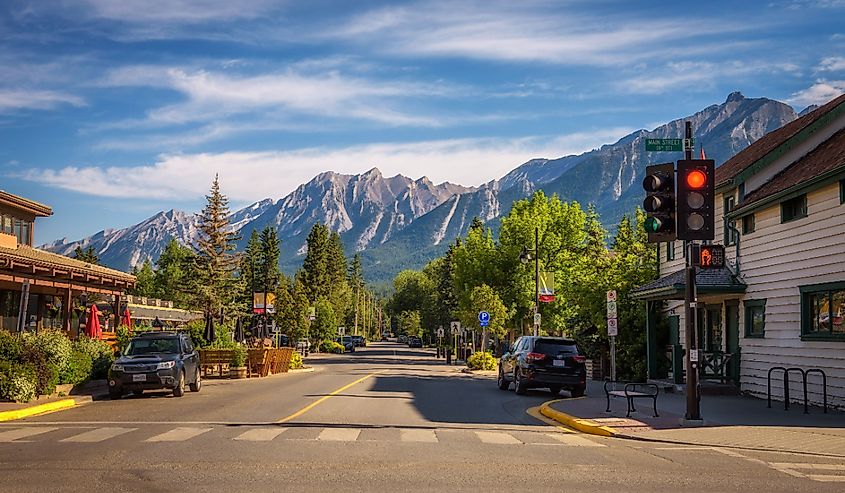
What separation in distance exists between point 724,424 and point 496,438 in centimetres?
517

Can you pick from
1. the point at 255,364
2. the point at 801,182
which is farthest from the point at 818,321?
the point at 255,364

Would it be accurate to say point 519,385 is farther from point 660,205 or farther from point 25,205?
point 25,205

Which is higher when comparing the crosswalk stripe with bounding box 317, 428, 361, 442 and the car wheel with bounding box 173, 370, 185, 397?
the car wheel with bounding box 173, 370, 185, 397

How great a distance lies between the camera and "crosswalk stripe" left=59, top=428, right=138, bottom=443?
45.9 feet

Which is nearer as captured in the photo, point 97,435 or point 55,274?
→ point 97,435

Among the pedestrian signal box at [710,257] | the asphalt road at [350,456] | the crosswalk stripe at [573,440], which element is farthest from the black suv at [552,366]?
the pedestrian signal box at [710,257]

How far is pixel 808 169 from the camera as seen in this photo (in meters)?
22.9

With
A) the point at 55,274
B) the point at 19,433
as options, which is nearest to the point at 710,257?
the point at 19,433

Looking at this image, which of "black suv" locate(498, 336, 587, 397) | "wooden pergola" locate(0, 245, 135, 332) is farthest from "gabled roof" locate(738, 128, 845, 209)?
"wooden pergola" locate(0, 245, 135, 332)

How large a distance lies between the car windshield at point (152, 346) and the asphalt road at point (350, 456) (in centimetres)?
438

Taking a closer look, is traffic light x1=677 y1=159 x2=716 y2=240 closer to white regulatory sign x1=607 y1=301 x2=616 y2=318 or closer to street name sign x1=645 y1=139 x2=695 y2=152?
street name sign x1=645 y1=139 x2=695 y2=152

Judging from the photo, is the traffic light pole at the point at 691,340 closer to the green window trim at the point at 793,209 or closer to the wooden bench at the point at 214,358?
the green window trim at the point at 793,209

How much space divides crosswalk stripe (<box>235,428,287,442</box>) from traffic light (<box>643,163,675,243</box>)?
7.60 meters

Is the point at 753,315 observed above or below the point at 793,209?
below
